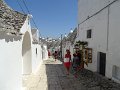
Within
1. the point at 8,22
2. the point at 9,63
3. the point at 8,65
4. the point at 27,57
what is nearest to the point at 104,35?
the point at 27,57

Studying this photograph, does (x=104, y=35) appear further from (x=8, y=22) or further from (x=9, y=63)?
(x=9, y=63)

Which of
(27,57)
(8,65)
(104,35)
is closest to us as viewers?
(8,65)

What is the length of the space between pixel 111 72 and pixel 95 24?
4224 mm

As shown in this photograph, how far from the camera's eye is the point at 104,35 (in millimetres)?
13445

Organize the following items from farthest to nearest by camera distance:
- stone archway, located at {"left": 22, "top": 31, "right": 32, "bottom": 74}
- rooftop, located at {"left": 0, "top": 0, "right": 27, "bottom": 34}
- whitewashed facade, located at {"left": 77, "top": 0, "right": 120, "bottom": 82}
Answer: stone archway, located at {"left": 22, "top": 31, "right": 32, "bottom": 74}
whitewashed facade, located at {"left": 77, "top": 0, "right": 120, "bottom": 82}
rooftop, located at {"left": 0, "top": 0, "right": 27, "bottom": 34}

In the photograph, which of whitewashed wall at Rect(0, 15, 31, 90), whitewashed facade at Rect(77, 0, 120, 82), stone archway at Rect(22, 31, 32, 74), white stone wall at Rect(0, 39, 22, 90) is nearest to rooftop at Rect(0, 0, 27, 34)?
whitewashed wall at Rect(0, 15, 31, 90)

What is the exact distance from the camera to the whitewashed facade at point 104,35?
11625 millimetres

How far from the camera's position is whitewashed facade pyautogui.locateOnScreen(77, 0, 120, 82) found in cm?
1162

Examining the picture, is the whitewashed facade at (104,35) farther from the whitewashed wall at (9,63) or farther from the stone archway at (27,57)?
the whitewashed wall at (9,63)

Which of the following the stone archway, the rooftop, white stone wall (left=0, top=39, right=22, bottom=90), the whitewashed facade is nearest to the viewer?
white stone wall (left=0, top=39, right=22, bottom=90)

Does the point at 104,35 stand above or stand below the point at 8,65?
above

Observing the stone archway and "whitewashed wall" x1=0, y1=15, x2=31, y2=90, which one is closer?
"whitewashed wall" x1=0, y1=15, x2=31, y2=90

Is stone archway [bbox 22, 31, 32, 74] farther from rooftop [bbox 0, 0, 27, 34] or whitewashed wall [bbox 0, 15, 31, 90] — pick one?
whitewashed wall [bbox 0, 15, 31, 90]

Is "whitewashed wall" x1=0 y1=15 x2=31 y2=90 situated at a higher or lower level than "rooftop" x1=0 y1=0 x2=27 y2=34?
lower
